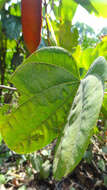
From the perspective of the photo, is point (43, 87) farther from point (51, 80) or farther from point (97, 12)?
point (97, 12)

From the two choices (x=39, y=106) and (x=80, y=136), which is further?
(x=39, y=106)

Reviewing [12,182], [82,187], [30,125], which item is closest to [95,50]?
[30,125]

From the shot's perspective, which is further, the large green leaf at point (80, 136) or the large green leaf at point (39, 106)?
the large green leaf at point (39, 106)

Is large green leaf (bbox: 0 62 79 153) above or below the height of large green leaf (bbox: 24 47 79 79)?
below

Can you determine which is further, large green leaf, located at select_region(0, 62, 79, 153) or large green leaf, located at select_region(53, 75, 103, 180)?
large green leaf, located at select_region(0, 62, 79, 153)

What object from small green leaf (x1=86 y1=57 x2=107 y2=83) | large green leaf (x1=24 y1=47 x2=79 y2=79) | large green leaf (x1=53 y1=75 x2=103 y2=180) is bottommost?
large green leaf (x1=53 y1=75 x2=103 y2=180)

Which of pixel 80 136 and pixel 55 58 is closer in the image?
pixel 80 136
